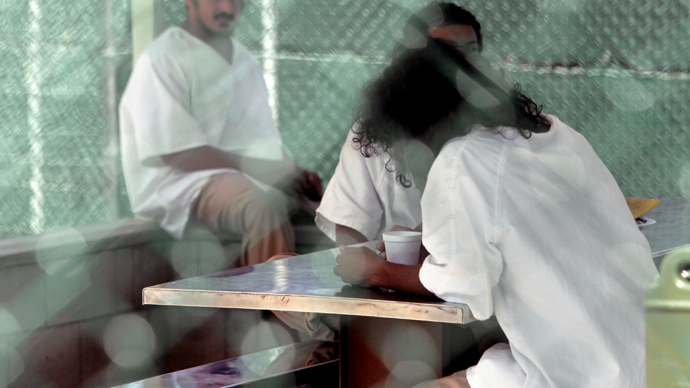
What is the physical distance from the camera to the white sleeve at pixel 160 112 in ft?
7.18

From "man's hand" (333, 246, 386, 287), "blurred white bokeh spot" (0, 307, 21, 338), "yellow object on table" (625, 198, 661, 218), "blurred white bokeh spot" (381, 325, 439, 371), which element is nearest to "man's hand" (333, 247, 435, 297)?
"man's hand" (333, 246, 386, 287)

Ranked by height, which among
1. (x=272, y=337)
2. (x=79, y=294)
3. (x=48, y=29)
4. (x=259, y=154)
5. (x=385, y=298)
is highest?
(x=48, y=29)

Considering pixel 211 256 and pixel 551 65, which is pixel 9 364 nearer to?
pixel 211 256

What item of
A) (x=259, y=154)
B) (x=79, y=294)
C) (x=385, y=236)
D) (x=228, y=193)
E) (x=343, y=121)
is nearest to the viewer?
(x=385, y=236)

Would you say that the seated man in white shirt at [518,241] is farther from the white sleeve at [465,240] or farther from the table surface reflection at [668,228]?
the table surface reflection at [668,228]

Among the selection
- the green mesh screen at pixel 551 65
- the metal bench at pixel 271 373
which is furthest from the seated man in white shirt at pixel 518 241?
the green mesh screen at pixel 551 65

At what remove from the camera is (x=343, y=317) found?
4.03ft

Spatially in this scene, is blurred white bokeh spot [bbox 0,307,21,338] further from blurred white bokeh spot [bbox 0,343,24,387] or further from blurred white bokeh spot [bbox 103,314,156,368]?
blurred white bokeh spot [bbox 103,314,156,368]

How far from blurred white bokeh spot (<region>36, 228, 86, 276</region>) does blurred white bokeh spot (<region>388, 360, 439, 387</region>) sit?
3.38 ft

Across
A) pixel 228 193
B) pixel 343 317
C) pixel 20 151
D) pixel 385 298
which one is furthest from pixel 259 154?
pixel 385 298

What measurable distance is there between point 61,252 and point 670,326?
1588 mm

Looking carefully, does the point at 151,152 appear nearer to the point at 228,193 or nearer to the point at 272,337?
the point at 228,193

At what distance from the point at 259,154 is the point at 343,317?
120 cm

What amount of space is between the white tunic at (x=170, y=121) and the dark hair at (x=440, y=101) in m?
1.13
